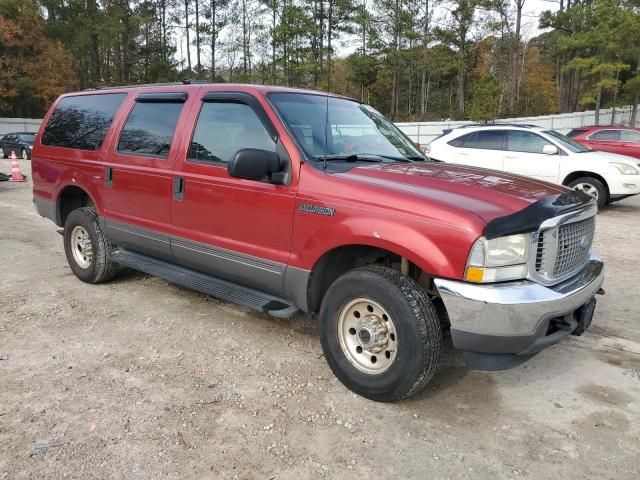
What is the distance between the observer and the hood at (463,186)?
2922 millimetres

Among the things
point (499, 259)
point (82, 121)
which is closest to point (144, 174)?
point (82, 121)

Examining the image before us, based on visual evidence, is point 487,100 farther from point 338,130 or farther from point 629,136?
point 338,130

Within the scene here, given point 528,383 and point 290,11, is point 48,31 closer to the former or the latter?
point 290,11

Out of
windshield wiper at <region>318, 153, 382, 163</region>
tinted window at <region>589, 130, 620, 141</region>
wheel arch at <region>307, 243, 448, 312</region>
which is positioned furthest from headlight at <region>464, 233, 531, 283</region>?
tinted window at <region>589, 130, 620, 141</region>

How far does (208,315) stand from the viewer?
4613 mm

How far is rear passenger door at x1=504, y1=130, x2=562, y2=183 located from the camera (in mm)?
10125

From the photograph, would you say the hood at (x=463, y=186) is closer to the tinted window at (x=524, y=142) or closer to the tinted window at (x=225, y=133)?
the tinted window at (x=225, y=133)

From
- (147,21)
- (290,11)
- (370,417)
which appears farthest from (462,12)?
(370,417)

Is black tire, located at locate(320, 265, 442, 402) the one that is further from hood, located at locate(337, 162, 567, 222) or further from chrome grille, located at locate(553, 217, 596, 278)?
chrome grille, located at locate(553, 217, 596, 278)

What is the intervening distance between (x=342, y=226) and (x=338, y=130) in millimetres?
1055

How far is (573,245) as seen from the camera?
10.5 ft

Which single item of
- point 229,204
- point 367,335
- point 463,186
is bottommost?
point 367,335

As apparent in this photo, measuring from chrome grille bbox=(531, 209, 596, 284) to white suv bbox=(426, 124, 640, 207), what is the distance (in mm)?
7177

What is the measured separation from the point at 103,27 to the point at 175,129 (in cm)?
4669
